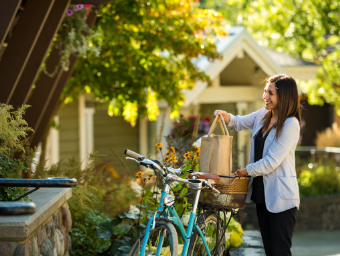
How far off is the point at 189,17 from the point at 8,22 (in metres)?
4.35

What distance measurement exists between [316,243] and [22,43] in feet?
20.6

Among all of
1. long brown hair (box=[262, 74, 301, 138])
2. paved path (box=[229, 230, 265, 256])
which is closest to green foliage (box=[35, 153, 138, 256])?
paved path (box=[229, 230, 265, 256])

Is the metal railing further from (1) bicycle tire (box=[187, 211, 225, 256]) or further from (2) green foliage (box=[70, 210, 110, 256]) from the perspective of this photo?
(2) green foliage (box=[70, 210, 110, 256])

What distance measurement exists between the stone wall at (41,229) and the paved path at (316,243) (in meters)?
4.72

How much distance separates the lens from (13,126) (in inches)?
113

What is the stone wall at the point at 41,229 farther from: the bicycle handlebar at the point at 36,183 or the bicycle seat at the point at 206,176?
the bicycle seat at the point at 206,176

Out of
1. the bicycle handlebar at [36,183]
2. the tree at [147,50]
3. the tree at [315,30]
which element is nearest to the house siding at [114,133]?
the tree at [147,50]

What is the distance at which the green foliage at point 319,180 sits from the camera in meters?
9.77

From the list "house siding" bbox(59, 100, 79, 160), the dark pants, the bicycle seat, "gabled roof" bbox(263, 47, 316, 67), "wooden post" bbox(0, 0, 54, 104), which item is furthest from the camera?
"gabled roof" bbox(263, 47, 316, 67)

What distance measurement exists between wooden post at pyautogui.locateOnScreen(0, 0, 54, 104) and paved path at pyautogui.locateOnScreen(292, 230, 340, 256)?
5142mm

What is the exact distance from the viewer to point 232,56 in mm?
9273

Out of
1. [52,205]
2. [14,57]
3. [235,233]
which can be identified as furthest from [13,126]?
[235,233]

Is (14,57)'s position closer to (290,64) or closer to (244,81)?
(244,81)

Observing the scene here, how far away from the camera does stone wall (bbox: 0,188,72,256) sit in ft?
A: 7.47
